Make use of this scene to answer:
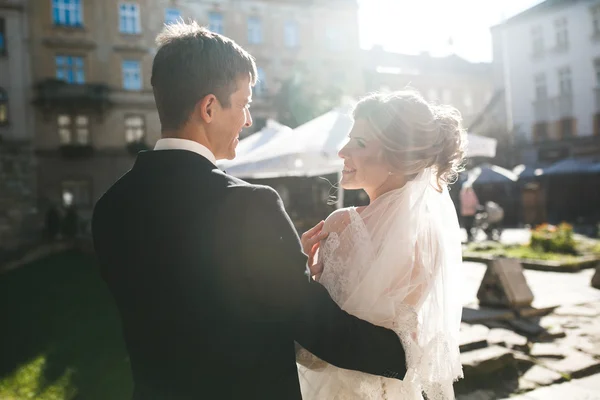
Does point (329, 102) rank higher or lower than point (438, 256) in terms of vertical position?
higher

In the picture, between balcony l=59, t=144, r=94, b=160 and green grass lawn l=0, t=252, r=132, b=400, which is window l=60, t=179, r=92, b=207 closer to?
balcony l=59, t=144, r=94, b=160

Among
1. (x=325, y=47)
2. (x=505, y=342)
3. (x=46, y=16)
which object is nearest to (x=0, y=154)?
(x=46, y=16)

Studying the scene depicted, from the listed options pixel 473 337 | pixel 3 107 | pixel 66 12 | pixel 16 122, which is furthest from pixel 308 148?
pixel 66 12

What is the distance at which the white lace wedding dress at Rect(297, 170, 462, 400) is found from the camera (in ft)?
5.74

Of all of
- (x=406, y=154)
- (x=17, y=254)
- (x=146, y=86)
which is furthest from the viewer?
(x=146, y=86)

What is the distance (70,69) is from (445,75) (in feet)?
97.7

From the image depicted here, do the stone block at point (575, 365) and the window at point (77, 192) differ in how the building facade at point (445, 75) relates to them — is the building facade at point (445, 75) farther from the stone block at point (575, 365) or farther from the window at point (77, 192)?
the stone block at point (575, 365)

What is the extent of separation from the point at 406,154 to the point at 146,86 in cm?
2762

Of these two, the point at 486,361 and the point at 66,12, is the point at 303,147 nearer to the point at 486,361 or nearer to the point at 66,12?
the point at 486,361

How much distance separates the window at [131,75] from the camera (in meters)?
27.0

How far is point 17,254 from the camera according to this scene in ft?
52.2

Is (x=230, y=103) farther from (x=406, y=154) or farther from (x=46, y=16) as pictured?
(x=46, y=16)

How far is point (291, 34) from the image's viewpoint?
29859mm

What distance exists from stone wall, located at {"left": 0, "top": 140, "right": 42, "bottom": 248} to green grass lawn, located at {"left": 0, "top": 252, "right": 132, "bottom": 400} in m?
15.0
